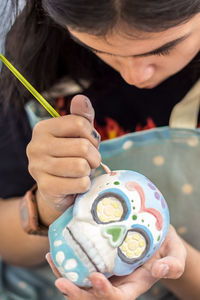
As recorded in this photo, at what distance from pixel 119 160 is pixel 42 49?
27 cm

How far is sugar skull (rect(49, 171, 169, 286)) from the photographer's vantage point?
0.54 m

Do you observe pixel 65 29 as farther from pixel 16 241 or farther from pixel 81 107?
pixel 16 241

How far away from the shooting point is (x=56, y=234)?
0.57 metres

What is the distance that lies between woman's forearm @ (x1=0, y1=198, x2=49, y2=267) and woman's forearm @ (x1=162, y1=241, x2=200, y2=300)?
0.89ft

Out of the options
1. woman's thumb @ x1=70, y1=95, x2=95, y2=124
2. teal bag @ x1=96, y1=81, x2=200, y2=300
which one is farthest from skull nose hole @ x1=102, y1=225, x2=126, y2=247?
teal bag @ x1=96, y1=81, x2=200, y2=300

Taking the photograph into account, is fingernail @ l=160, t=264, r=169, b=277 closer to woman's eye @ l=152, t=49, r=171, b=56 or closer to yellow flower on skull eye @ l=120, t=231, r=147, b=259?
yellow flower on skull eye @ l=120, t=231, r=147, b=259

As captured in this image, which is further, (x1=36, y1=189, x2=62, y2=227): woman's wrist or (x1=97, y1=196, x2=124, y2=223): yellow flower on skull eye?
(x1=36, y1=189, x2=62, y2=227): woman's wrist

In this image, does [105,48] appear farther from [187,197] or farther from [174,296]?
[174,296]

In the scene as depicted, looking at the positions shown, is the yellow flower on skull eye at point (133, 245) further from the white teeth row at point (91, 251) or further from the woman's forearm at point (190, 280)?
the woman's forearm at point (190, 280)

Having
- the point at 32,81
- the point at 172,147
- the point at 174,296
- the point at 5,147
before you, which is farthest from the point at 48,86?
the point at 174,296

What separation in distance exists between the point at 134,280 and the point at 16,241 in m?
0.33

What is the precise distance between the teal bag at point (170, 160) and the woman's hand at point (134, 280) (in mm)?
181

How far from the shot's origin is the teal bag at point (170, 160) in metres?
0.81

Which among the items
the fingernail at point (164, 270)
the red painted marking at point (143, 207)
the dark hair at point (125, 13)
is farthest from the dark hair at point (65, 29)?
the fingernail at point (164, 270)
